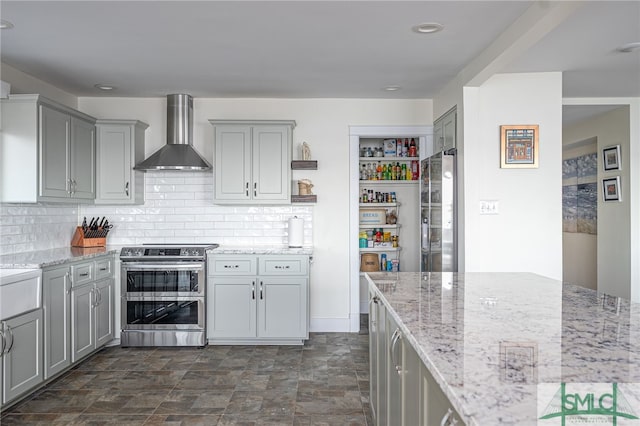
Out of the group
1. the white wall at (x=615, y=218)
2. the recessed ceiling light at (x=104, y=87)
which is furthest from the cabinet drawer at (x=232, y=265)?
the white wall at (x=615, y=218)

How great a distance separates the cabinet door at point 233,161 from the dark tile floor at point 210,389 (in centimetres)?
156

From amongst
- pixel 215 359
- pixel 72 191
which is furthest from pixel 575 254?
pixel 72 191

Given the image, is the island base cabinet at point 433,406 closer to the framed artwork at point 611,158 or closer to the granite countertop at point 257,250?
the granite countertop at point 257,250

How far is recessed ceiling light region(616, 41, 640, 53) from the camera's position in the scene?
3.37m

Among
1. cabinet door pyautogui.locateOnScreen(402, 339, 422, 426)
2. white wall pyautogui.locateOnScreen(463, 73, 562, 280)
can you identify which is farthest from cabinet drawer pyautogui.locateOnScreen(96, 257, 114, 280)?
cabinet door pyautogui.locateOnScreen(402, 339, 422, 426)

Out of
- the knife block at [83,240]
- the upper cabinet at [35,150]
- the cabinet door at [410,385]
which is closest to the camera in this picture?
the cabinet door at [410,385]

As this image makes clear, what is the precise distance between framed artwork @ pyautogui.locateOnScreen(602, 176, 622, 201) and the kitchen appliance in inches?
175

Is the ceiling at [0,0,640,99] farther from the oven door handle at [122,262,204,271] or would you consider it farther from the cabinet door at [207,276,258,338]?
the cabinet door at [207,276,258,338]

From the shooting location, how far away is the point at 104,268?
4410 mm

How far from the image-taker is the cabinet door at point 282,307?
4.59 m

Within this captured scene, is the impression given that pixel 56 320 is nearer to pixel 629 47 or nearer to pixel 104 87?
pixel 104 87

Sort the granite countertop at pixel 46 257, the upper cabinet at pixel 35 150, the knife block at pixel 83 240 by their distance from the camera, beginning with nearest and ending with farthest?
the granite countertop at pixel 46 257 → the upper cabinet at pixel 35 150 → the knife block at pixel 83 240

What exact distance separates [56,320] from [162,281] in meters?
1.09

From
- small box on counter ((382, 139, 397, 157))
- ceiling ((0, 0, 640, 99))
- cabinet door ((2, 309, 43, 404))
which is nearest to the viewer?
ceiling ((0, 0, 640, 99))
